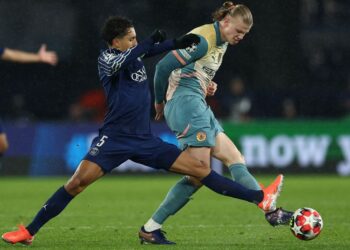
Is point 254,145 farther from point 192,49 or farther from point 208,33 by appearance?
point 192,49

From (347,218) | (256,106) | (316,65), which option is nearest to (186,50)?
(347,218)

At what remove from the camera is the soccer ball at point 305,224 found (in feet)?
26.1

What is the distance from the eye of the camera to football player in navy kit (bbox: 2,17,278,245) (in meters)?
8.04

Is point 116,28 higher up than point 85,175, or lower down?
higher up

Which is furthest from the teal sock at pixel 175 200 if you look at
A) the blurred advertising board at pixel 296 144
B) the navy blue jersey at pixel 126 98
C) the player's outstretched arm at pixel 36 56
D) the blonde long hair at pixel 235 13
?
the blurred advertising board at pixel 296 144

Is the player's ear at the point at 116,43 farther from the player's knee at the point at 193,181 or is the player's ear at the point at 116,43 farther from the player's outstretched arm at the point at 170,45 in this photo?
the player's knee at the point at 193,181

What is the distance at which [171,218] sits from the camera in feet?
35.6

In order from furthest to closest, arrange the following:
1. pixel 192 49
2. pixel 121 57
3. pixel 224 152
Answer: pixel 224 152 → pixel 192 49 → pixel 121 57

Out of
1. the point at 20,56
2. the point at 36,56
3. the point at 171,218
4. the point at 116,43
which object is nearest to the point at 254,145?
the point at 171,218

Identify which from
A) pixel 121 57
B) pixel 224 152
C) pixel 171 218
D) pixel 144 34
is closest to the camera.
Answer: pixel 121 57

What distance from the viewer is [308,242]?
332 inches

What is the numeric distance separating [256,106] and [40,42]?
15.0 feet

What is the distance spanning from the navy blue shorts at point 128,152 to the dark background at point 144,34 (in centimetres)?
1225

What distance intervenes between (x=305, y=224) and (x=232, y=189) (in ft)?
2.06
